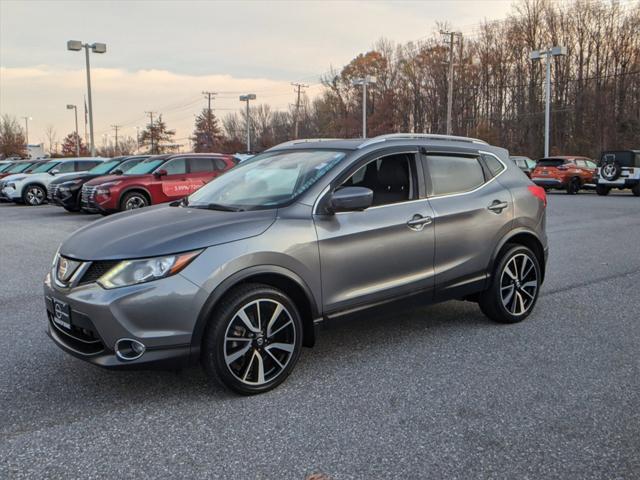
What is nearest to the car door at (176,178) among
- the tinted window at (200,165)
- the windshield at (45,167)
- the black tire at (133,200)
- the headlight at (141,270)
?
the tinted window at (200,165)

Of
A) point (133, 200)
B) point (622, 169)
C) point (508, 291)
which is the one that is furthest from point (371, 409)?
point (622, 169)

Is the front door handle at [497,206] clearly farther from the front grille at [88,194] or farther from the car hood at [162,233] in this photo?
the front grille at [88,194]

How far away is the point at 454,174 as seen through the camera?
4941 millimetres

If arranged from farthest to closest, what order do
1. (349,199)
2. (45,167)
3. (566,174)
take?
1. (566,174)
2. (45,167)
3. (349,199)

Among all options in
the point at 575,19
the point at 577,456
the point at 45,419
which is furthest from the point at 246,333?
the point at 575,19

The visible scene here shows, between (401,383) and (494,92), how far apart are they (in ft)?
173

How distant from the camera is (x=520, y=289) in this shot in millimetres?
5301

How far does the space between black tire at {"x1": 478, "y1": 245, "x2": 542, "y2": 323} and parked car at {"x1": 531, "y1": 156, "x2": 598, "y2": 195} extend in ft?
67.8

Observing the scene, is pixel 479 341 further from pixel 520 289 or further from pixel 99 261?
pixel 99 261

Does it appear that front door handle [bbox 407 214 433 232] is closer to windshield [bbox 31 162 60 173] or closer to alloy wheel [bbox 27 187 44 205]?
alloy wheel [bbox 27 187 44 205]

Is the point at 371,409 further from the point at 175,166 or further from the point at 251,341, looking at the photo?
the point at 175,166

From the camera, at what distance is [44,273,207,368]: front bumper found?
328 cm

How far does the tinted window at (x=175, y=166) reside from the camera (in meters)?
15.1

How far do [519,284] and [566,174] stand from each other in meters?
21.1
